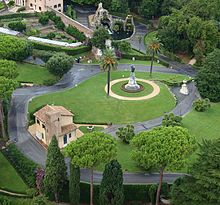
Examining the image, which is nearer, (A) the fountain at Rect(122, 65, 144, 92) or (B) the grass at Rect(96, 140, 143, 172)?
(B) the grass at Rect(96, 140, 143, 172)

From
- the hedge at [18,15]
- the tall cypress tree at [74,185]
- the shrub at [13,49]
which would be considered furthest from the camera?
the hedge at [18,15]

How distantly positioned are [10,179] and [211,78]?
49914mm

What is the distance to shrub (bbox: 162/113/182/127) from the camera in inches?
3378

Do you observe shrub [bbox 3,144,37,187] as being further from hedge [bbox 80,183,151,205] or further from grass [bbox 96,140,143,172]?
grass [bbox 96,140,143,172]

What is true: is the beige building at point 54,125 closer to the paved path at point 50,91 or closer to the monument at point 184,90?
the paved path at point 50,91


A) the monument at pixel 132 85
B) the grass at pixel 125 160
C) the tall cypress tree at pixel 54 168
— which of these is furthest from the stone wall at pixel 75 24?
the tall cypress tree at pixel 54 168

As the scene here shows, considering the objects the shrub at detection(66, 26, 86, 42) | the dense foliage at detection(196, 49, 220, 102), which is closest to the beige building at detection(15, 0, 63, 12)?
the shrub at detection(66, 26, 86, 42)

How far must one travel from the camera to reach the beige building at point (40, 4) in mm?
145750

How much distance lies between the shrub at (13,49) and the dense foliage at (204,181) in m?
62.0

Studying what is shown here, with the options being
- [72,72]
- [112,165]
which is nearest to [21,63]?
[72,72]

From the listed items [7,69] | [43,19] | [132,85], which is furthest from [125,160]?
[43,19]

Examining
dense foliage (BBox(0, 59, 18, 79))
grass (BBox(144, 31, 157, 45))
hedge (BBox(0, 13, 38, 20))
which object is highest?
dense foliage (BBox(0, 59, 18, 79))

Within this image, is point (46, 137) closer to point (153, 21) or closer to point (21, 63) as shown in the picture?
point (21, 63)

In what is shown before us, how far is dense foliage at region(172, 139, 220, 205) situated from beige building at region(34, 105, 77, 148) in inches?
1048
